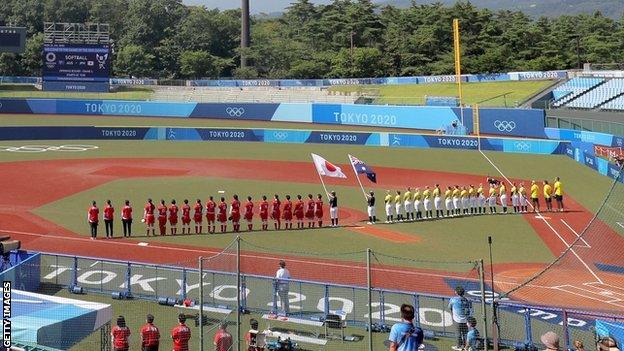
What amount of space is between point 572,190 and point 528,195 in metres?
2.86

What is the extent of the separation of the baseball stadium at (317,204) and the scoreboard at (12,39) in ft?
0.40

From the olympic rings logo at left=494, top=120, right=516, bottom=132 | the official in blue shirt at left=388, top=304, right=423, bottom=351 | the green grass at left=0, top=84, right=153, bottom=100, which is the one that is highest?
the green grass at left=0, top=84, right=153, bottom=100

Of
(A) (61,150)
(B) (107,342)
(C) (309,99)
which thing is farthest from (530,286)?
(C) (309,99)

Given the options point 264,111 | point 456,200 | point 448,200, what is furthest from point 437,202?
point 264,111

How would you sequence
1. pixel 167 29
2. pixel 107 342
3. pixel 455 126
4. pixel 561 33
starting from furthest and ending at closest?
pixel 167 29 → pixel 561 33 → pixel 455 126 → pixel 107 342

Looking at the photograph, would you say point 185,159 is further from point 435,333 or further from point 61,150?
point 435,333

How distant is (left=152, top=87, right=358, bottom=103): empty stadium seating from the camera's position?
260 feet

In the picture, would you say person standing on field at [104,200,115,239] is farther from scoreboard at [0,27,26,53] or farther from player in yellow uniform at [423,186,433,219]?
scoreboard at [0,27,26,53]

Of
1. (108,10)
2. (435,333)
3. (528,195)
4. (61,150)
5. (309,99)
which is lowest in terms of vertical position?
(435,333)

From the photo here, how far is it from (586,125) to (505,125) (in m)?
8.03

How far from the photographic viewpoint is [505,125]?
57.1 m

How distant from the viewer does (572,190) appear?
116ft


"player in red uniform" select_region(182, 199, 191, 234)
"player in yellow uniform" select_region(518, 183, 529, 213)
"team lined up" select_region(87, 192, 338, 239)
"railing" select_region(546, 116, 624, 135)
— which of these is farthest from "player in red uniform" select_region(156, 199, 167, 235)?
"railing" select_region(546, 116, 624, 135)

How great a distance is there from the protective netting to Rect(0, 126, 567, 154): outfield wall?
22725 millimetres
